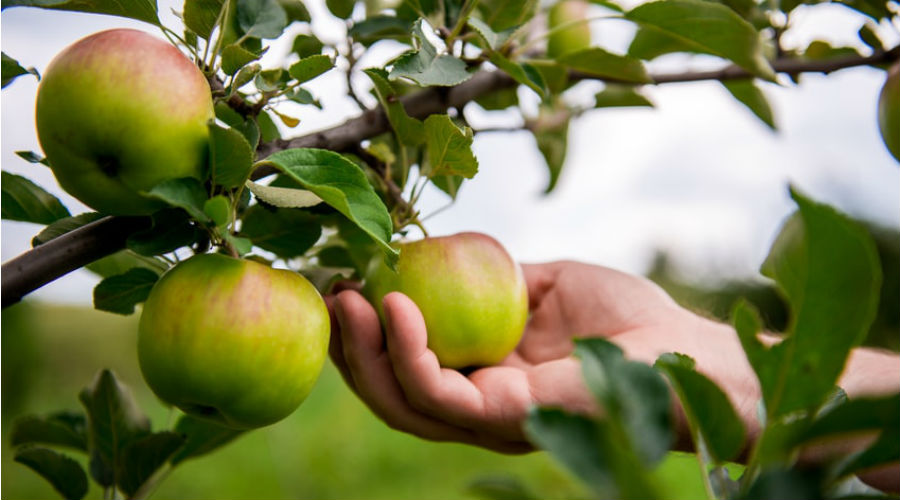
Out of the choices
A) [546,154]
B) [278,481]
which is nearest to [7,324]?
[278,481]

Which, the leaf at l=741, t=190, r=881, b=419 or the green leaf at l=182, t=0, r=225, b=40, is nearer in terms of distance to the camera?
the leaf at l=741, t=190, r=881, b=419

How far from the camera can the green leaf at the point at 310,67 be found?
59cm

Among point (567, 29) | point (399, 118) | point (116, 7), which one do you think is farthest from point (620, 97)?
point (116, 7)

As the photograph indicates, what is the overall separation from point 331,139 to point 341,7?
0.20m

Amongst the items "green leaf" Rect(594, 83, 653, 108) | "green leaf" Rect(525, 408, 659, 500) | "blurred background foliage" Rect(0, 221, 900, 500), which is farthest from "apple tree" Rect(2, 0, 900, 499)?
"blurred background foliage" Rect(0, 221, 900, 500)

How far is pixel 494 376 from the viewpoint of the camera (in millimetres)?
785

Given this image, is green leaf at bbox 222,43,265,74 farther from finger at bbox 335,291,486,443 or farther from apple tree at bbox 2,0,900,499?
finger at bbox 335,291,486,443

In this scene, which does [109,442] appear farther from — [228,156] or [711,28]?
[711,28]

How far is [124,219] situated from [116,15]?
19cm

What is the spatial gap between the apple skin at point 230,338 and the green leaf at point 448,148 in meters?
0.18

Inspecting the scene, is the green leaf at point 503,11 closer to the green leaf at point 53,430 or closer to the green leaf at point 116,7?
the green leaf at point 116,7

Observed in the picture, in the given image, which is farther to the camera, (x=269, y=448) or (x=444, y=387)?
(x=269, y=448)

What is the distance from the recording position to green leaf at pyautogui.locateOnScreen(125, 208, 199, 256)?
0.55 meters

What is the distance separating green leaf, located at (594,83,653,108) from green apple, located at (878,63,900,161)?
0.32 m
